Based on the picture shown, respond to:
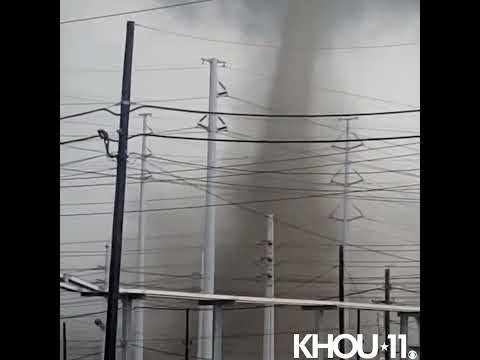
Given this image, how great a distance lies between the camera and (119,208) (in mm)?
2197

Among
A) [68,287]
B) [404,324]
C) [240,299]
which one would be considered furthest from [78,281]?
[404,324]

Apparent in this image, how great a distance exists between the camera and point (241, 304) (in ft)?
7.08

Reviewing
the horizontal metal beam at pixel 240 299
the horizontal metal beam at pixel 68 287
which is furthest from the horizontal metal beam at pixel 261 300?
the horizontal metal beam at pixel 68 287

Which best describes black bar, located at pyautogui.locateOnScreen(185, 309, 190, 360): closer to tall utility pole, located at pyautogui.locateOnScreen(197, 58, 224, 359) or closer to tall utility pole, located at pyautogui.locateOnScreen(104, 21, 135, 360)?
tall utility pole, located at pyautogui.locateOnScreen(197, 58, 224, 359)

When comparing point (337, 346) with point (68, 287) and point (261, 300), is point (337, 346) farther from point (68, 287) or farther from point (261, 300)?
point (68, 287)

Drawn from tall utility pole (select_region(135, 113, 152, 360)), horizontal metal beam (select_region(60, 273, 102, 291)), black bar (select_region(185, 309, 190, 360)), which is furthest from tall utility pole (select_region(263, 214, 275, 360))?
horizontal metal beam (select_region(60, 273, 102, 291))

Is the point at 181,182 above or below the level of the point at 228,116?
below

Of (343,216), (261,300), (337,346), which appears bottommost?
(337,346)

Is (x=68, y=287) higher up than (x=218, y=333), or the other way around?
(x=68, y=287)

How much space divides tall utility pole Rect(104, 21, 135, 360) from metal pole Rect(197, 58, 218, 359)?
269 millimetres

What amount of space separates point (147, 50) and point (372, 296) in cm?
107
